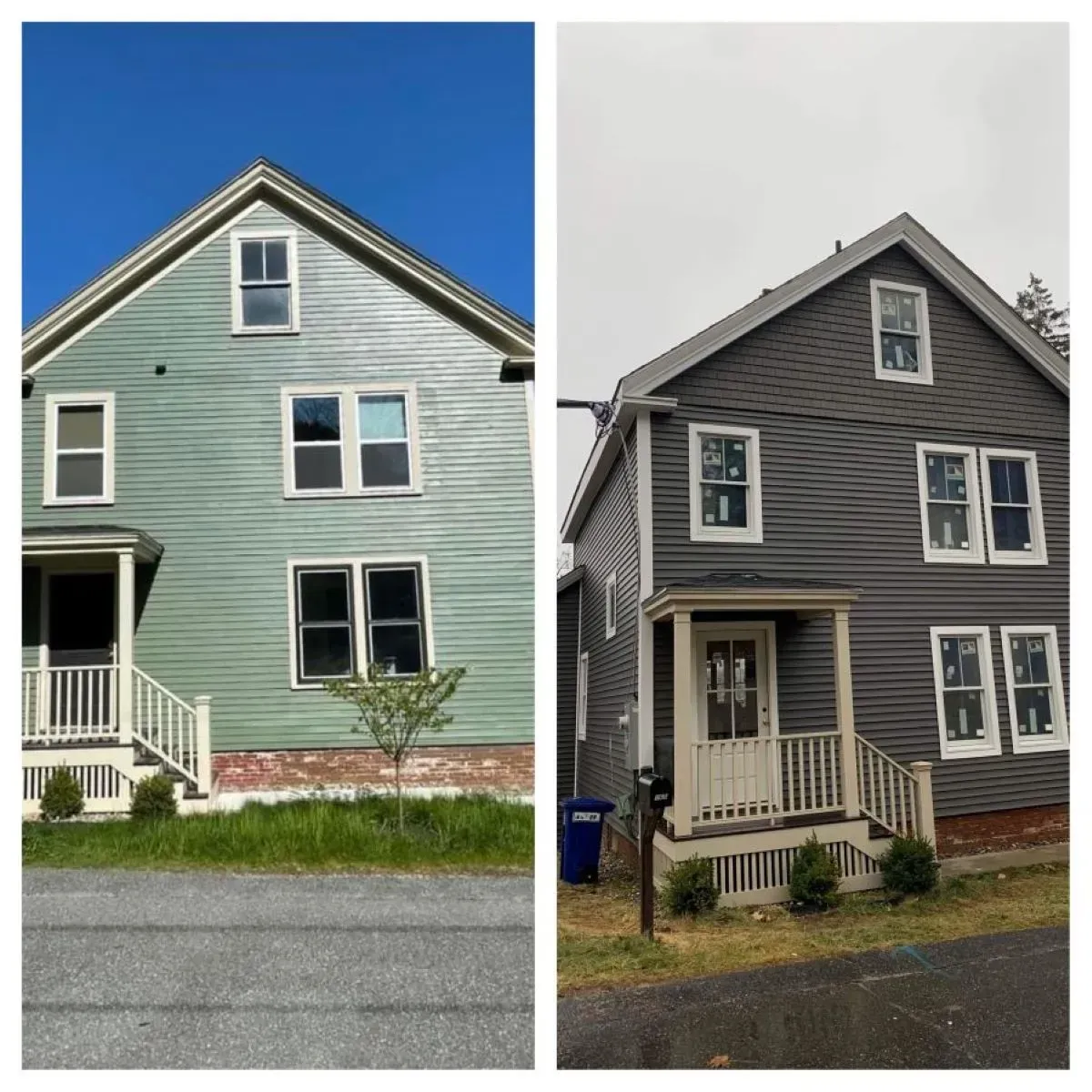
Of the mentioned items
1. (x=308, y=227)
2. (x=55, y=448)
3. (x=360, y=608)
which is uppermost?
(x=308, y=227)

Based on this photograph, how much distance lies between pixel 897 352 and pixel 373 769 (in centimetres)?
243

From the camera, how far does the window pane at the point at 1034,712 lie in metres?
3.13

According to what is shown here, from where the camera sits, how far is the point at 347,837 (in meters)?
3.21

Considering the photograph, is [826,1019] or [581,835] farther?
[581,835]

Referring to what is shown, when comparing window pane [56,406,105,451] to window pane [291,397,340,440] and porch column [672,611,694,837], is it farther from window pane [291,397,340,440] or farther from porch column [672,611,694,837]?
porch column [672,611,694,837]

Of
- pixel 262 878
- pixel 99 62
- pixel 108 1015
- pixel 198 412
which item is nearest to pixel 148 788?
pixel 262 878

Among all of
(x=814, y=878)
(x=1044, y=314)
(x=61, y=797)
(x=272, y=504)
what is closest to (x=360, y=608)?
(x=272, y=504)

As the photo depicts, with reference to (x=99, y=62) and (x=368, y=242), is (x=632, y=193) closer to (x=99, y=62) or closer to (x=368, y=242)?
(x=368, y=242)

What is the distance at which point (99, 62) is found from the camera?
3.27 m

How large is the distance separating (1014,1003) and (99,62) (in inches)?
184

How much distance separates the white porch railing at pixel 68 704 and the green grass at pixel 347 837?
1.21 ft

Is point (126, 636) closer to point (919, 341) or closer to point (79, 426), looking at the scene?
point (79, 426)

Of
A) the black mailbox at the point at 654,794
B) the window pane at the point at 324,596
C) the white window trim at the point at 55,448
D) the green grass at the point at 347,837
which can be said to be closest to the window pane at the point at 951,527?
the black mailbox at the point at 654,794

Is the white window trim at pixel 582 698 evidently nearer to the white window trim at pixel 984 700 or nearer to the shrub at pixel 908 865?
the shrub at pixel 908 865
